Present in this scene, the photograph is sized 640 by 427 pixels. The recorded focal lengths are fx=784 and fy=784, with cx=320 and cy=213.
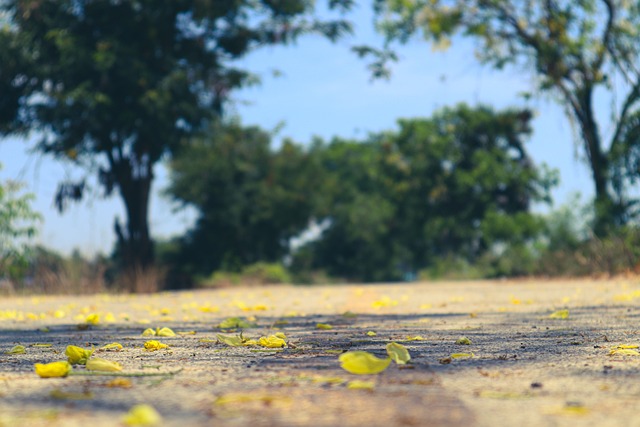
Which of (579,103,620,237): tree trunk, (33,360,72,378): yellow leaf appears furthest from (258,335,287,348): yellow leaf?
(579,103,620,237): tree trunk

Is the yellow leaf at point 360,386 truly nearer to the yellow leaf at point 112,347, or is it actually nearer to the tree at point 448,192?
the yellow leaf at point 112,347

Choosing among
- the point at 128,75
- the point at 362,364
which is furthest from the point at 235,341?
the point at 128,75

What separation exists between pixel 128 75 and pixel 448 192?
24494mm

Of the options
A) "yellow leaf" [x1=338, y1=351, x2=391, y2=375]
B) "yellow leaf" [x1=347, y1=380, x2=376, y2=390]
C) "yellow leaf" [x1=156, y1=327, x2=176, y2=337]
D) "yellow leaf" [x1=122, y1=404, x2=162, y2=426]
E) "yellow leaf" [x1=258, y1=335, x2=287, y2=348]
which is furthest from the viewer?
"yellow leaf" [x1=156, y1=327, x2=176, y2=337]

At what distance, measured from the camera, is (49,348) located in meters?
4.98

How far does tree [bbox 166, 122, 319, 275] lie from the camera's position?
105 feet

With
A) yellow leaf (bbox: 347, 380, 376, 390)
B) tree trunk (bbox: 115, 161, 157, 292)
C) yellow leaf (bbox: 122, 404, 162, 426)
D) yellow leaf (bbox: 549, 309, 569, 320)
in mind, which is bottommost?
yellow leaf (bbox: 549, 309, 569, 320)

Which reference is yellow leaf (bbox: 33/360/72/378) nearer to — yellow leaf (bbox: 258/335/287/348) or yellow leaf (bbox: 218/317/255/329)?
yellow leaf (bbox: 258/335/287/348)

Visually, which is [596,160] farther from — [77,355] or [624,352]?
[77,355]

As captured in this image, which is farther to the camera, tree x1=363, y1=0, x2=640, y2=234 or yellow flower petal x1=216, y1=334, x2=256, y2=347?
tree x1=363, y1=0, x2=640, y2=234

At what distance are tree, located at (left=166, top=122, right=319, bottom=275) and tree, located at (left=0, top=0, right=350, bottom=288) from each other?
33.7 ft

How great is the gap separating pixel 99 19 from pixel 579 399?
18.6m

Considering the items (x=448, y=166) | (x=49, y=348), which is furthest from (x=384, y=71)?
(x=448, y=166)

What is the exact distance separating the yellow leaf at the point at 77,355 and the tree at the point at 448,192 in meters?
32.0
